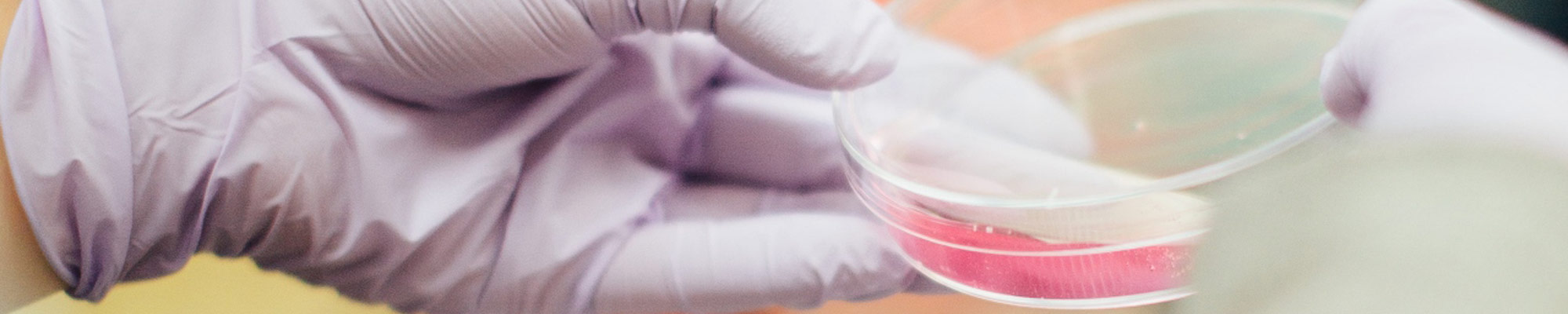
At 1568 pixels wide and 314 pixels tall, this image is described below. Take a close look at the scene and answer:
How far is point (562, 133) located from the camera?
833 mm

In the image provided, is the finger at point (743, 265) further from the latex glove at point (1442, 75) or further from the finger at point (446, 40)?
the latex glove at point (1442, 75)

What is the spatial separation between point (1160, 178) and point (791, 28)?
30cm

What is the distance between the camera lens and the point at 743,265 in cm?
80

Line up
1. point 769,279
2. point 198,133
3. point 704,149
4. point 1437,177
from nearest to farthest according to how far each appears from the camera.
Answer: point 1437,177
point 198,133
point 769,279
point 704,149

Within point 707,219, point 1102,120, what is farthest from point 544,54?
point 1102,120

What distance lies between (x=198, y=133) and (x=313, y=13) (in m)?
0.12

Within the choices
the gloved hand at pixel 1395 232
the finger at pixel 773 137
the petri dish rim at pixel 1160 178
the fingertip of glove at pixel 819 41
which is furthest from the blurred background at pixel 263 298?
the gloved hand at pixel 1395 232

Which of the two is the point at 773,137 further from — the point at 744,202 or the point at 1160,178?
the point at 1160,178

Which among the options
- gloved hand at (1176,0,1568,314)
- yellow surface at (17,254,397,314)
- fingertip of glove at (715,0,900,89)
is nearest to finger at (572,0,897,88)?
fingertip of glove at (715,0,900,89)

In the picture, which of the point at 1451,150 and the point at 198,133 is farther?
the point at 198,133

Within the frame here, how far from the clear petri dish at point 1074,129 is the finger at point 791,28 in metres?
0.06

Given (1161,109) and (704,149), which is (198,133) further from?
(1161,109)

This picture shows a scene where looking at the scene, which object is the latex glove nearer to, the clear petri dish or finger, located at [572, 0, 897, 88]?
the clear petri dish

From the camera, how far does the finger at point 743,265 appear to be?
0.80 metres
